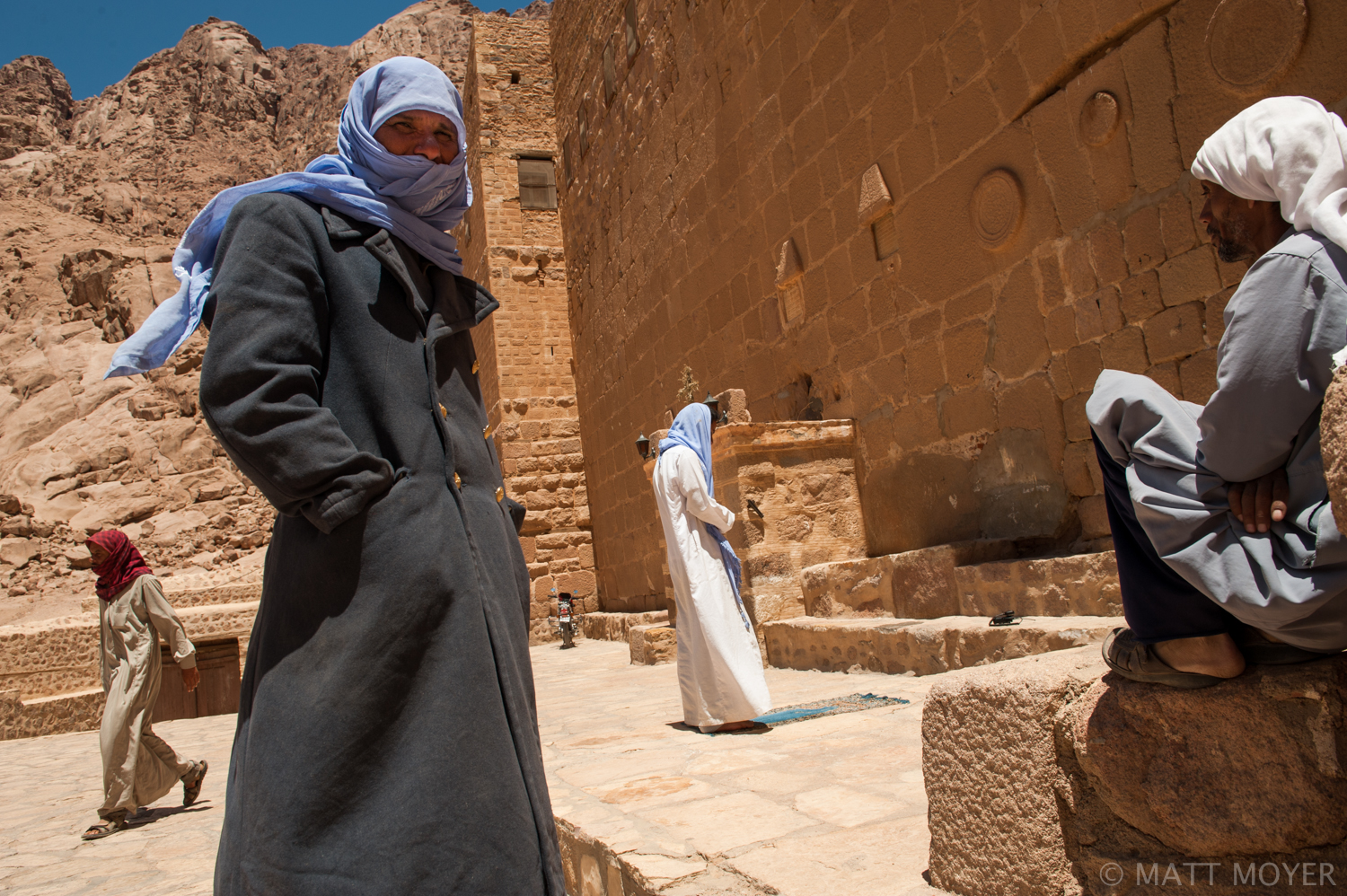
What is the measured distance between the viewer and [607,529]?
12.4 metres

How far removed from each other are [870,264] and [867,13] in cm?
159

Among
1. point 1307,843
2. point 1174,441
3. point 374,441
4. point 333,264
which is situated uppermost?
point 333,264

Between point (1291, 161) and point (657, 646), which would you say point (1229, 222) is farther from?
point (657, 646)

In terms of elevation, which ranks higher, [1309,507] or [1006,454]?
[1006,454]

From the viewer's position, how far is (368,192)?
1689mm

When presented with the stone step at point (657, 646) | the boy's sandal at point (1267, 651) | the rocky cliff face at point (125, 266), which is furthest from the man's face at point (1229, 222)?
the rocky cliff face at point (125, 266)

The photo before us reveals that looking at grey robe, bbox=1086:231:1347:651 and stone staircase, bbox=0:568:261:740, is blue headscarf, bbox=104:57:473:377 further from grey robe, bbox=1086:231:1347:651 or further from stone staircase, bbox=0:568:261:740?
stone staircase, bbox=0:568:261:740

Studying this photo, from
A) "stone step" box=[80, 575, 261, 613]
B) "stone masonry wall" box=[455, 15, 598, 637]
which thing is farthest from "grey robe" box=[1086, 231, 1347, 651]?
"stone step" box=[80, 575, 261, 613]

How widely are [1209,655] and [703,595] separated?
313 centimetres

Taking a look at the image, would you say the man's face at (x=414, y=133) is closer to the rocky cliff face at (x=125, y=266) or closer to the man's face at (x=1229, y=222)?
the man's face at (x=1229, y=222)

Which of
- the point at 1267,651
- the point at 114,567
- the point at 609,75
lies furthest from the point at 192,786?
the point at 609,75

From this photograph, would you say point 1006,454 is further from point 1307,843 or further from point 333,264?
point 333,264

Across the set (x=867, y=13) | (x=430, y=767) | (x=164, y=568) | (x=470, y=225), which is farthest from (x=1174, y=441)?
(x=164, y=568)

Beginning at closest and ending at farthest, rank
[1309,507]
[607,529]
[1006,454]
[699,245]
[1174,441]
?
[1309,507]
[1174,441]
[1006,454]
[699,245]
[607,529]
